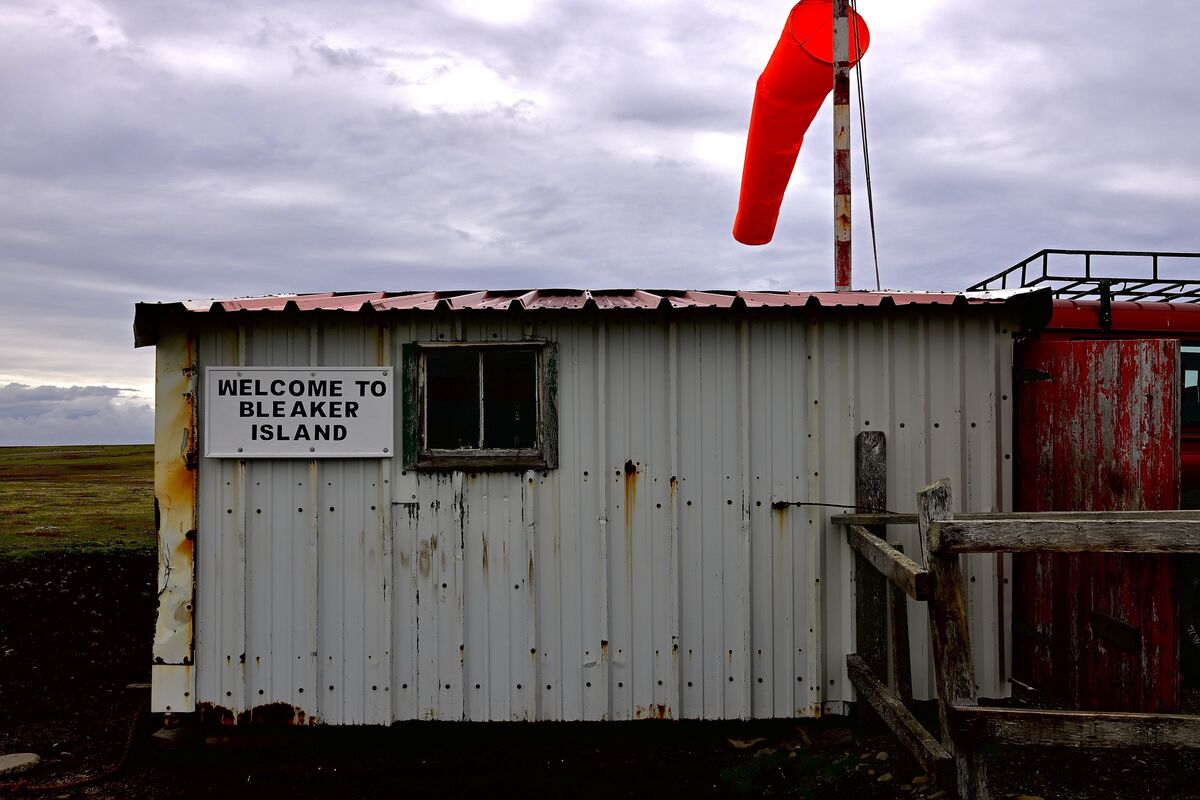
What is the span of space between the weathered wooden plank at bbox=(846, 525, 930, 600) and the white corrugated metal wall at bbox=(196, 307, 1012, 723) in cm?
33

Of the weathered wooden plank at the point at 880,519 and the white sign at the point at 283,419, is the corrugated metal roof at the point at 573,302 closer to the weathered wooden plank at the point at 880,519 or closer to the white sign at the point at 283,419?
the white sign at the point at 283,419

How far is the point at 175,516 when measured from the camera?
5.14m

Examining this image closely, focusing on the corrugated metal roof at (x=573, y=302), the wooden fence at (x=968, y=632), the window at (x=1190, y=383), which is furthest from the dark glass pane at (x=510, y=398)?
the window at (x=1190, y=383)

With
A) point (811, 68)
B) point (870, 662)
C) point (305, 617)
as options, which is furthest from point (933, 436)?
point (811, 68)

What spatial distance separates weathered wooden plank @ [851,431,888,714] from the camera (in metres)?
5.08

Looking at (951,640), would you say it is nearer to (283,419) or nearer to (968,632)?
(968,632)

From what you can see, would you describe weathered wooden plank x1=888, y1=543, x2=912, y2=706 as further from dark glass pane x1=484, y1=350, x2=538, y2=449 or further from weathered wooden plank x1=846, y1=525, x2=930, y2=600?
dark glass pane x1=484, y1=350, x2=538, y2=449

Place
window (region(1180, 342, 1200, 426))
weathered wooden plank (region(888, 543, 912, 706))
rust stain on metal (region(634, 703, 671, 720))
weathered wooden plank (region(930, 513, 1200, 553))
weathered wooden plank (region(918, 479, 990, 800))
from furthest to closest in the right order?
1. window (region(1180, 342, 1200, 426))
2. rust stain on metal (region(634, 703, 671, 720))
3. weathered wooden plank (region(888, 543, 912, 706))
4. weathered wooden plank (region(918, 479, 990, 800))
5. weathered wooden plank (region(930, 513, 1200, 553))

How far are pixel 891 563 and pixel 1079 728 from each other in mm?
1076

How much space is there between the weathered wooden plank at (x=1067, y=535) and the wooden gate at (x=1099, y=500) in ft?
2.93

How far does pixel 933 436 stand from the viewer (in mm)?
5227

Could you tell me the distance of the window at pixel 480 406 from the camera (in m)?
5.14

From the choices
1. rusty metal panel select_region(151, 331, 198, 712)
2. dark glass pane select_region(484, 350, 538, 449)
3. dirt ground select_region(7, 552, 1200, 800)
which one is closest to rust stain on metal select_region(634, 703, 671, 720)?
dirt ground select_region(7, 552, 1200, 800)

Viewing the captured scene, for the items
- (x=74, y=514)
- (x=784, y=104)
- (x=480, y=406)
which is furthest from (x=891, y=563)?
(x=74, y=514)
